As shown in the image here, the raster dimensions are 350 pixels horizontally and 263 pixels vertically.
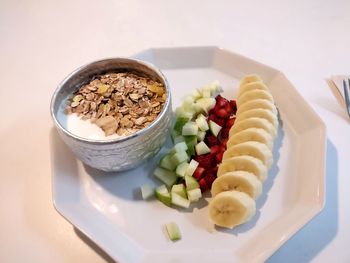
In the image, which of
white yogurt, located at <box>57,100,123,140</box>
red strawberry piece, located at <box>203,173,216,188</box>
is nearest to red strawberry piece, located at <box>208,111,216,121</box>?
red strawberry piece, located at <box>203,173,216,188</box>

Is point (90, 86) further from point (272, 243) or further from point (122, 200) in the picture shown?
point (272, 243)

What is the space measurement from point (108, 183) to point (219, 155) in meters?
0.30

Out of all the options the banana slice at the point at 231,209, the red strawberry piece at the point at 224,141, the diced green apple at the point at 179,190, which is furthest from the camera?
the red strawberry piece at the point at 224,141

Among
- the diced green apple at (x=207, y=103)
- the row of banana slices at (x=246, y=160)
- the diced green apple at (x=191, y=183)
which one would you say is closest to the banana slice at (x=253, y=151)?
the row of banana slices at (x=246, y=160)

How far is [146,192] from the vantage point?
88 centimetres

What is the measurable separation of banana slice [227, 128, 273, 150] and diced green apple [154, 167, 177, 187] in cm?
16

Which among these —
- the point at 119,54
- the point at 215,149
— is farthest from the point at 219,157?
the point at 119,54

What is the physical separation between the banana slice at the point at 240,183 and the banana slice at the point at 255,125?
6.0 inches

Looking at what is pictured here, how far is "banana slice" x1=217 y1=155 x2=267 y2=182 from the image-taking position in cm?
82

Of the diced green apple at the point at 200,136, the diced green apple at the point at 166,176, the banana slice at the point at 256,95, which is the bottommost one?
the diced green apple at the point at 166,176

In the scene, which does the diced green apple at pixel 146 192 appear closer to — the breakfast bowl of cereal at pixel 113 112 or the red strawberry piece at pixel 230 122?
the breakfast bowl of cereal at pixel 113 112

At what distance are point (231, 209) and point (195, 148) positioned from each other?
24cm

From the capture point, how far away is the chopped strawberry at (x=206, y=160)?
3.00 ft

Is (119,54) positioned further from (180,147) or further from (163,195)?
(163,195)
